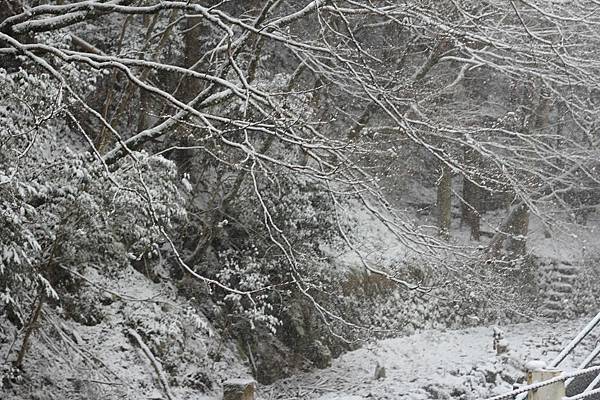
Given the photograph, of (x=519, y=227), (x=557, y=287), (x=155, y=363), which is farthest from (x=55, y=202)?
(x=519, y=227)

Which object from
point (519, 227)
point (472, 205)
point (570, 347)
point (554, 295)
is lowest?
point (570, 347)

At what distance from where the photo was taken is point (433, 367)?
12.4 m

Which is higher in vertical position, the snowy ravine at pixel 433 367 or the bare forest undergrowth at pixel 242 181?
the bare forest undergrowth at pixel 242 181

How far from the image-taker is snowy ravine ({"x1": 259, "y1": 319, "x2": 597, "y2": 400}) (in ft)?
36.0

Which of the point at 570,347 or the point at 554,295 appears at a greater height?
the point at 554,295

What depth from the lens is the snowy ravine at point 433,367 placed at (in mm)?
10984

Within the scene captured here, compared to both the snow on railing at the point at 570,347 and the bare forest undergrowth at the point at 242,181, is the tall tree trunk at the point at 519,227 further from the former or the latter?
the snow on railing at the point at 570,347

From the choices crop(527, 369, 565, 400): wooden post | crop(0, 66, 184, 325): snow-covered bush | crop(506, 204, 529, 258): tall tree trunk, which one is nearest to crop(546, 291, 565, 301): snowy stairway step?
crop(506, 204, 529, 258): tall tree trunk

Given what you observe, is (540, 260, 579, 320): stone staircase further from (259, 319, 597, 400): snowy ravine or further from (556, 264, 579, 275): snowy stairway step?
(259, 319, 597, 400): snowy ravine

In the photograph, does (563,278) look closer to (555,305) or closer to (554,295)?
(554,295)

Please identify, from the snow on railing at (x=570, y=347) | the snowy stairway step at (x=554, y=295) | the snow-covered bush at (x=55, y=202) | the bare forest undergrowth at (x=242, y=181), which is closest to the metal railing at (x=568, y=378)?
the snow on railing at (x=570, y=347)

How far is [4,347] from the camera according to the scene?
809 centimetres

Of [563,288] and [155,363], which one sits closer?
[155,363]

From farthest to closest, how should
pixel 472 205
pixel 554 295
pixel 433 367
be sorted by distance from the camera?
pixel 472 205
pixel 554 295
pixel 433 367
